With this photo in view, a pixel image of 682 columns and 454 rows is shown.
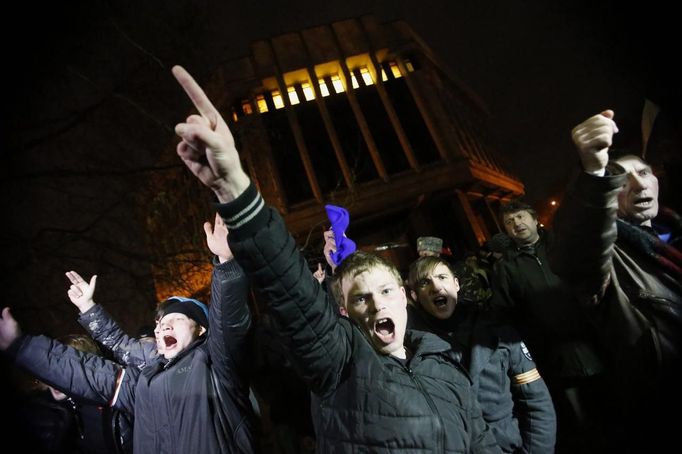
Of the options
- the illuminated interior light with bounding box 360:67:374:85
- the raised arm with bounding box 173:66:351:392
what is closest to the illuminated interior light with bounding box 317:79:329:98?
the illuminated interior light with bounding box 360:67:374:85

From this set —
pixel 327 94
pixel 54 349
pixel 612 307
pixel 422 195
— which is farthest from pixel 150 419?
pixel 327 94

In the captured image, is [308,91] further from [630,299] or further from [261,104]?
[630,299]

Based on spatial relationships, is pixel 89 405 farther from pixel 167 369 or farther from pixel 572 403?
pixel 572 403

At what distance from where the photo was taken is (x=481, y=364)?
2.56 metres

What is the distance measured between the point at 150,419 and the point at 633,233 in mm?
3508

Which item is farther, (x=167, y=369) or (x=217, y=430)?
(x=167, y=369)

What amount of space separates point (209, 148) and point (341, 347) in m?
1.06

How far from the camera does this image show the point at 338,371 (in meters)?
1.70

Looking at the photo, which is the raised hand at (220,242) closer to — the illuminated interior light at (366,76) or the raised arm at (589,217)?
the raised arm at (589,217)

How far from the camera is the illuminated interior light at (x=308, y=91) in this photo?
22927 mm

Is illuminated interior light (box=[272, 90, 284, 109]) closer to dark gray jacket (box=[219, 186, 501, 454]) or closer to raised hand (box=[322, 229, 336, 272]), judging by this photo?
raised hand (box=[322, 229, 336, 272])

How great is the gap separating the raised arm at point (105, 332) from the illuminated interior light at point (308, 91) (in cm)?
2063

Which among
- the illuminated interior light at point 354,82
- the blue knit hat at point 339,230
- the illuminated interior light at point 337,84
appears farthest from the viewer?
the illuminated interior light at point 337,84

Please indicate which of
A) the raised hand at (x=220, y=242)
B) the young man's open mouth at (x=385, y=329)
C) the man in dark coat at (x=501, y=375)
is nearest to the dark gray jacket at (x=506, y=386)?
the man in dark coat at (x=501, y=375)
